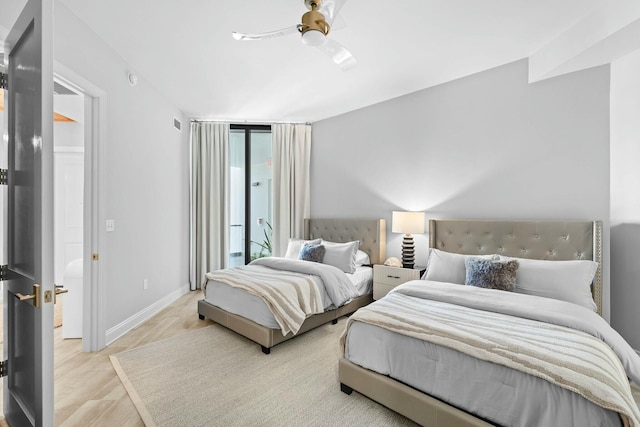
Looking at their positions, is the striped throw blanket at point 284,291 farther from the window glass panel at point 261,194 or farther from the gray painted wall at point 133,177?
the window glass panel at point 261,194

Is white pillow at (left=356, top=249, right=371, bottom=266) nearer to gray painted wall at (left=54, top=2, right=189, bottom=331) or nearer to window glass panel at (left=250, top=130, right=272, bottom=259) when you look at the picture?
window glass panel at (left=250, top=130, right=272, bottom=259)

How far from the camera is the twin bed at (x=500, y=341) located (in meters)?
1.36

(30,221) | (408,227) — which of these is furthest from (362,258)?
(30,221)

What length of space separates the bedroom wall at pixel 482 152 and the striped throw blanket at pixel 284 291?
1547 millimetres

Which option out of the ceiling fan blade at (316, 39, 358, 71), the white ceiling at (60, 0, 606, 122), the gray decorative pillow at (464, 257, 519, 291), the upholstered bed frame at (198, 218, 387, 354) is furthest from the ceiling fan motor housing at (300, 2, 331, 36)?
the upholstered bed frame at (198, 218, 387, 354)

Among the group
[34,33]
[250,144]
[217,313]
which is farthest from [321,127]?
[34,33]

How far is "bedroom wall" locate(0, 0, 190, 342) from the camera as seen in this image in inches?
99.3

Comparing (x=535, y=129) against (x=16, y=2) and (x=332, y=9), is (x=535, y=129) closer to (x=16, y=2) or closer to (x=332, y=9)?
(x=332, y=9)

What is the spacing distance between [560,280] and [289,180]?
12.1 feet

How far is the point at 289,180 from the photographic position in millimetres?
5020

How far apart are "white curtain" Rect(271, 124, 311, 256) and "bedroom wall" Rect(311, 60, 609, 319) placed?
46 cm

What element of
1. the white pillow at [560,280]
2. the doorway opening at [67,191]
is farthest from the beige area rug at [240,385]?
the doorway opening at [67,191]

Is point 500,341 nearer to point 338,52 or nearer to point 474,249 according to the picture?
point 474,249

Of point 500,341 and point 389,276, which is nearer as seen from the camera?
point 500,341
